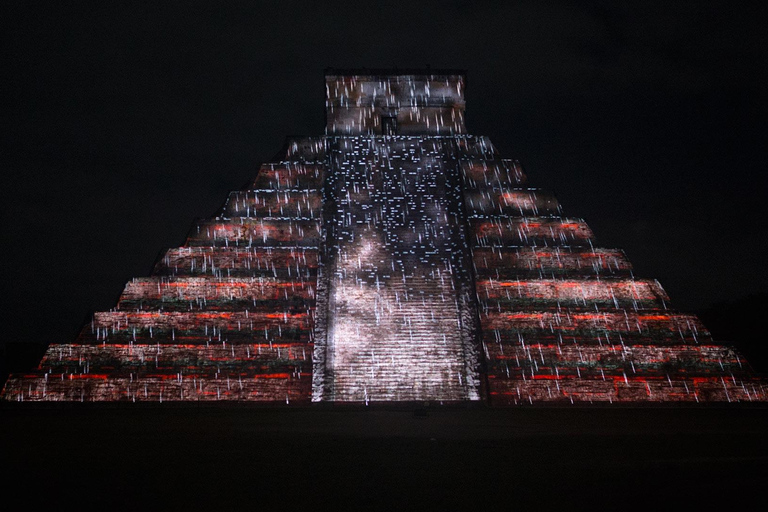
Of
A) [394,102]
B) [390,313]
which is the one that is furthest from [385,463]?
[394,102]

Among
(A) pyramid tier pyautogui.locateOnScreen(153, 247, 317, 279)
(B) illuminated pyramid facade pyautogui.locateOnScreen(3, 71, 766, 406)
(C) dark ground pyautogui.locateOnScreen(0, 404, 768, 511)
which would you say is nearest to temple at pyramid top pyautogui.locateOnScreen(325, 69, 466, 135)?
(B) illuminated pyramid facade pyautogui.locateOnScreen(3, 71, 766, 406)

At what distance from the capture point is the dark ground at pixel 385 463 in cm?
356

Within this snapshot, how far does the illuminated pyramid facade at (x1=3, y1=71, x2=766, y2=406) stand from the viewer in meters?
10.2

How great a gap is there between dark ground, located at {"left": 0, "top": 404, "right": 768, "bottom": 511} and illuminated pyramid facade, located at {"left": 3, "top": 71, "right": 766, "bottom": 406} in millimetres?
2476

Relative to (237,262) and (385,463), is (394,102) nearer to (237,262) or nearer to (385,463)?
(237,262)

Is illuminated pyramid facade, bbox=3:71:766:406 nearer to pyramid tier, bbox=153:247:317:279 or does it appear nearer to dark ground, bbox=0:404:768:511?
pyramid tier, bbox=153:247:317:279

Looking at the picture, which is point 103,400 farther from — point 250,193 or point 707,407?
point 707,407

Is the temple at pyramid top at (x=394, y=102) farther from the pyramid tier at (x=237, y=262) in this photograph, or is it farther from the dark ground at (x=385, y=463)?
the dark ground at (x=385, y=463)

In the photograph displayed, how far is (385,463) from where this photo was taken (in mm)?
4578

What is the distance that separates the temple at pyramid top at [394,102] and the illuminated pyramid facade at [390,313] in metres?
3.07

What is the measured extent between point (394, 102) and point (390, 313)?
33.2ft

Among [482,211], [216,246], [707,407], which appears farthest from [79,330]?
[707,407]

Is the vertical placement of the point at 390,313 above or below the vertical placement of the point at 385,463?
above

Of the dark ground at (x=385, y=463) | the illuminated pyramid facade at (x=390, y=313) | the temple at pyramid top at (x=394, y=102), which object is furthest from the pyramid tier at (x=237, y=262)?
the temple at pyramid top at (x=394, y=102)
